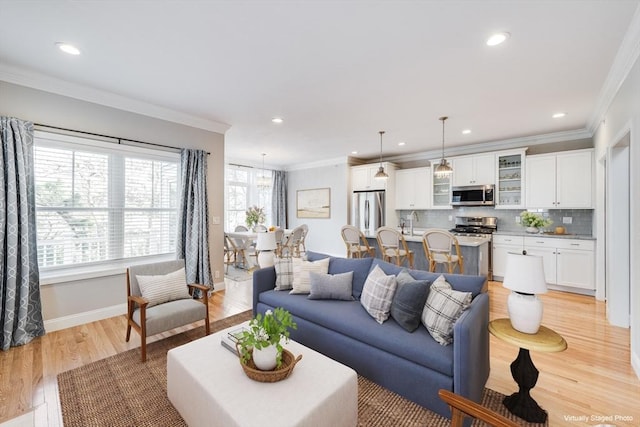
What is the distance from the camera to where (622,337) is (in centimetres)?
298

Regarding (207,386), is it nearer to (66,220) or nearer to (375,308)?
(375,308)

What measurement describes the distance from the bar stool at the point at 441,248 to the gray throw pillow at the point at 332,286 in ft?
5.55

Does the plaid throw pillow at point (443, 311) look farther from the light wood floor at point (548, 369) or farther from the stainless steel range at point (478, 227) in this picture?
the stainless steel range at point (478, 227)

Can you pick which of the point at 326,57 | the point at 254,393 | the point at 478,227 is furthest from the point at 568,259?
the point at 254,393

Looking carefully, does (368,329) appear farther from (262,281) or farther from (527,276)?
(262,281)

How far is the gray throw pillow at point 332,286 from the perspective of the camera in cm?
278

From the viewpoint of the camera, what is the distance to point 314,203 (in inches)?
311

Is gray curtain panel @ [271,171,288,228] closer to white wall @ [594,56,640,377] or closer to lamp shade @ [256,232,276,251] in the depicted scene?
lamp shade @ [256,232,276,251]

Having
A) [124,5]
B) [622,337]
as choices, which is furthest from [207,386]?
[622,337]

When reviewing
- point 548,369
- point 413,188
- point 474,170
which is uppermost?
point 474,170

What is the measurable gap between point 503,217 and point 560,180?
1.14 m

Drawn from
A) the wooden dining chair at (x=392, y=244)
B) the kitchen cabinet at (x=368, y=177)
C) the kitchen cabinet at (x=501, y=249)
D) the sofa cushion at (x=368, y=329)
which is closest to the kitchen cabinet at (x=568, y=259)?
the kitchen cabinet at (x=501, y=249)

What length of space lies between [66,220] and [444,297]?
13.6 ft

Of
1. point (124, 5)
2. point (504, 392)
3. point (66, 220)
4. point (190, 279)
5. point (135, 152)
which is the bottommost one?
point (504, 392)
